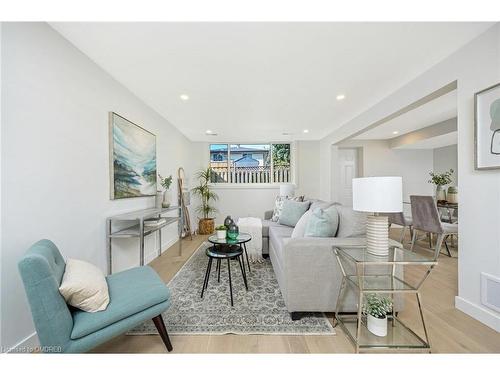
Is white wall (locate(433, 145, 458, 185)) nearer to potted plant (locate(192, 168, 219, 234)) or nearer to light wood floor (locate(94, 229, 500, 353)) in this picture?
light wood floor (locate(94, 229, 500, 353))

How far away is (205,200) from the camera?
16.9 feet

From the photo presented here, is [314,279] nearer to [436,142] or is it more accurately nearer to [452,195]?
[452,195]

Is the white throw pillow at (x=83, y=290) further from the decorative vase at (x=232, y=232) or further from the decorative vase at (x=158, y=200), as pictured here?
the decorative vase at (x=158, y=200)

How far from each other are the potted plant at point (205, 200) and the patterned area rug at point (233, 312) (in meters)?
2.39

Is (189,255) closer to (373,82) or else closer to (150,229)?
(150,229)

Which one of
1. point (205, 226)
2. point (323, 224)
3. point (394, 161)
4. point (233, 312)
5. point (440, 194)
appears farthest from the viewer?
point (394, 161)

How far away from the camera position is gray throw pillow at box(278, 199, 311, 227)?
3.10 metres

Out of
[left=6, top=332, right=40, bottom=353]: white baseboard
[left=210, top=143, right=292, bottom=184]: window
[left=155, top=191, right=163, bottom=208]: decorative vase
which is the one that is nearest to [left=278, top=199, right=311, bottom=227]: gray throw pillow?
[left=155, top=191, right=163, bottom=208]: decorative vase

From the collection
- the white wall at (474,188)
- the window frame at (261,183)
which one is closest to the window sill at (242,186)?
the window frame at (261,183)

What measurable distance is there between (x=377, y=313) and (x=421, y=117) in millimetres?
3705

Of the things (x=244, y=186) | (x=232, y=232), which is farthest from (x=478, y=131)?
(x=244, y=186)

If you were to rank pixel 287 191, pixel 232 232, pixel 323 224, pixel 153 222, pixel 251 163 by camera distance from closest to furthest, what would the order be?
pixel 323 224
pixel 232 232
pixel 153 222
pixel 287 191
pixel 251 163

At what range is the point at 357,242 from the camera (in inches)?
66.1
